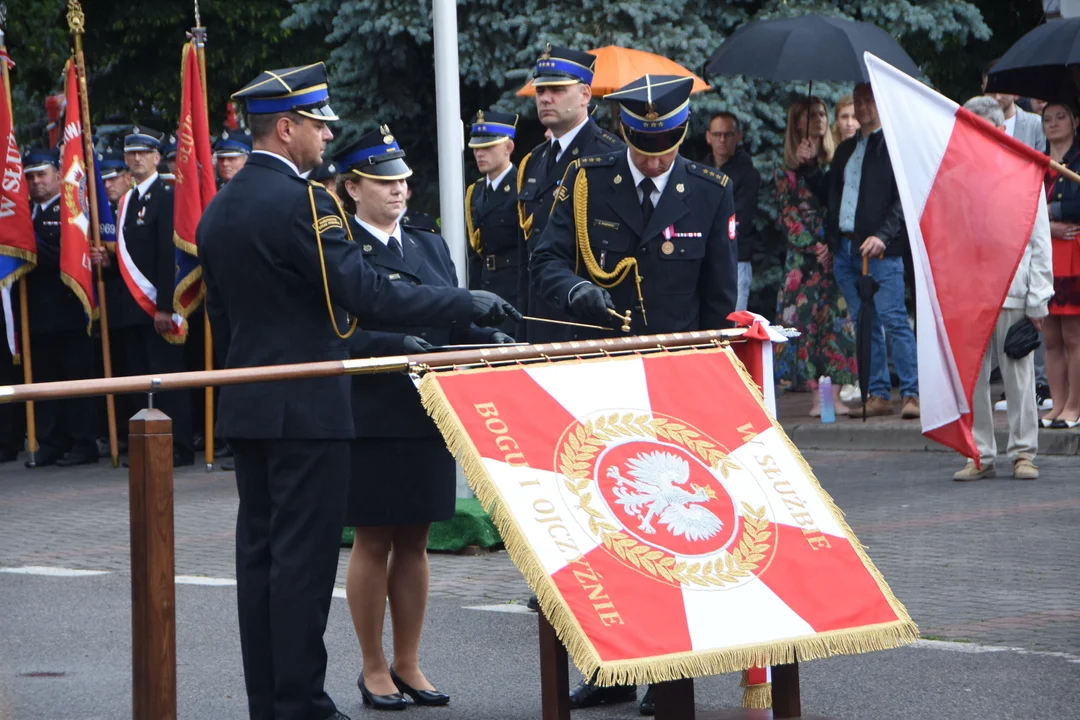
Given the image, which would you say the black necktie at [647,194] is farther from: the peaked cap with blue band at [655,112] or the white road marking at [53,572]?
the white road marking at [53,572]

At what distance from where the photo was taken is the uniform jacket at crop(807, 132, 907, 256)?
39.9 feet

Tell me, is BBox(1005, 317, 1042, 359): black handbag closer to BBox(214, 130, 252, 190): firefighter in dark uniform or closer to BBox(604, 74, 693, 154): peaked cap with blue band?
BBox(604, 74, 693, 154): peaked cap with blue band

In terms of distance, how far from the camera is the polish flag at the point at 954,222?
6047 millimetres

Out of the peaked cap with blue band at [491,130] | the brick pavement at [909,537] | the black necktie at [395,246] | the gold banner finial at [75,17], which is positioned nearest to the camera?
the black necktie at [395,246]

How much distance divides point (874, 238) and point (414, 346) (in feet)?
23.1

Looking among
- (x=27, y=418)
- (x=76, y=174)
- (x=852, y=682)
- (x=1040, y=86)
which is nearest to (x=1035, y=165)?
(x=852, y=682)

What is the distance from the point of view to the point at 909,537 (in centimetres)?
889

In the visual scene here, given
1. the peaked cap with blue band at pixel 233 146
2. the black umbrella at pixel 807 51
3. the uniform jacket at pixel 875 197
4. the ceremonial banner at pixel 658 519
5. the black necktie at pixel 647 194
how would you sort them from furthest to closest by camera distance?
the peaked cap with blue band at pixel 233 146 → the black umbrella at pixel 807 51 → the uniform jacket at pixel 875 197 → the black necktie at pixel 647 194 → the ceremonial banner at pixel 658 519

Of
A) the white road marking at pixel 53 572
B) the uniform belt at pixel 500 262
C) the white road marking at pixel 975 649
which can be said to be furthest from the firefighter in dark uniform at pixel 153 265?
the white road marking at pixel 975 649

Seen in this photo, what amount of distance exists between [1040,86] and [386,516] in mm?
7703

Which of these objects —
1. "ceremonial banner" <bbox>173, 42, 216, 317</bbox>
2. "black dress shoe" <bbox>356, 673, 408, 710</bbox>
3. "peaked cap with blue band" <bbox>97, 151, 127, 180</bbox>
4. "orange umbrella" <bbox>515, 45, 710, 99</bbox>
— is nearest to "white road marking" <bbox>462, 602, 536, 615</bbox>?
"black dress shoe" <bbox>356, 673, 408, 710</bbox>

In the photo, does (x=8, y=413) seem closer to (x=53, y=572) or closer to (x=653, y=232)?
(x=53, y=572)

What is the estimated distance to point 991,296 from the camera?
607cm

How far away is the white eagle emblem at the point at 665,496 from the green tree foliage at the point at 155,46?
53.9 feet
